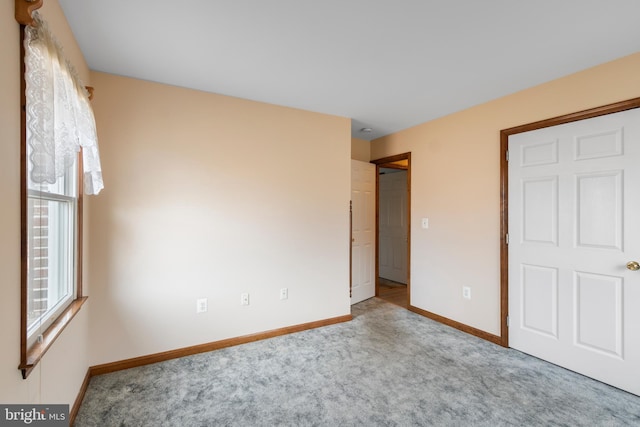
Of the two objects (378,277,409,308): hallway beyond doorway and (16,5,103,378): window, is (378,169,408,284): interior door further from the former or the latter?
(16,5,103,378): window

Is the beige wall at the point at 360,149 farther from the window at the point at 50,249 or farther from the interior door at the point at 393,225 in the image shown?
the window at the point at 50,249

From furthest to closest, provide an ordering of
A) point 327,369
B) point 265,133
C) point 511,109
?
point 265,133 → point 511,109 → point 327,369

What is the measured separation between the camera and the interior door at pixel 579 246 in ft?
6.88

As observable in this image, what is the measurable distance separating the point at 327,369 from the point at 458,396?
3.15 feet

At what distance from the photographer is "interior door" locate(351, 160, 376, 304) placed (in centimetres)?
403

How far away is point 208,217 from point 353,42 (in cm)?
186

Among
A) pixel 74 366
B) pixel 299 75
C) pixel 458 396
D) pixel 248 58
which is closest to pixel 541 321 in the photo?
pixel 458 396

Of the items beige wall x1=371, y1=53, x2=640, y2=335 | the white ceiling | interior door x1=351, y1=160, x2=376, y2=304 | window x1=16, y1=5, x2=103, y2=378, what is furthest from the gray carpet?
the white ceiling

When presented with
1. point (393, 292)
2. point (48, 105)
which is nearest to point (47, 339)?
point (48, 105)

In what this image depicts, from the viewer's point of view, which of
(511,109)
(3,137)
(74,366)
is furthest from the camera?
(511,109)

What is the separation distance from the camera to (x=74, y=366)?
1.88 meters

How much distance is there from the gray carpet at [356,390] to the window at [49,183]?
0.81m

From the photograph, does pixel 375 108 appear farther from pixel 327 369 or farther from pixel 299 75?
pixel 327 369

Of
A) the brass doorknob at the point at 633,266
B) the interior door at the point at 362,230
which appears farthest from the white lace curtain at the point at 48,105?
the brass doorknob at the point at 633,266
